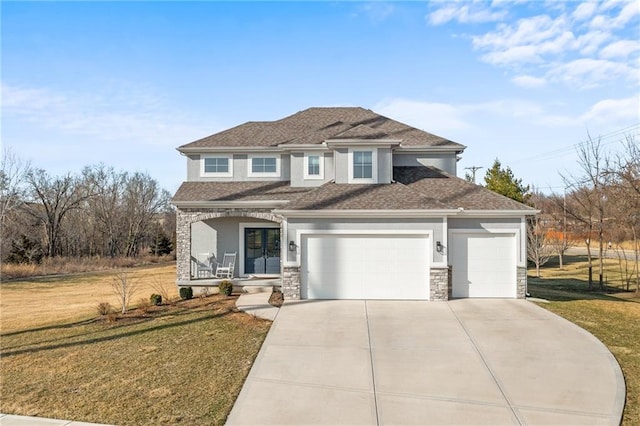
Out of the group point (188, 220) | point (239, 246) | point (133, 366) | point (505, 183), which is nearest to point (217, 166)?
point (188, 220)

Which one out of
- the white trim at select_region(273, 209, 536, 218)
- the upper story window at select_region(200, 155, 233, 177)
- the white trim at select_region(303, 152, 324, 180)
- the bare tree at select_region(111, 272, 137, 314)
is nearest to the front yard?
the bare tree at select_region(111, 272, 137, 314)

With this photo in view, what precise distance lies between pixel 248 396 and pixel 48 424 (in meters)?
2.80

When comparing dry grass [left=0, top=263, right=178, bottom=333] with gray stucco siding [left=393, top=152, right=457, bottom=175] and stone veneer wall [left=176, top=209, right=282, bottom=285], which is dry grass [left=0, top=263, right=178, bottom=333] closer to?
stone veneer wall [left=176, top=209, right=282, bottom=285]

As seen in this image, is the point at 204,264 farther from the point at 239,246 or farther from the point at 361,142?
the point at 361,142

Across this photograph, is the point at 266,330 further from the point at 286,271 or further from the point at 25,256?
the point at 25,256

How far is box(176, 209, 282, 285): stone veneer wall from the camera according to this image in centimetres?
1494

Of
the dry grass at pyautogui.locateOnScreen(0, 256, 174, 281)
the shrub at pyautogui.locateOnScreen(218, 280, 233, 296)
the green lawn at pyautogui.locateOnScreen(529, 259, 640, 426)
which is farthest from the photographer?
the dry grass at pyautogui.locateOnScreen(0, 256, 174, 281)

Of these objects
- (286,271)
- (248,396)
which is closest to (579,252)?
(286,271)

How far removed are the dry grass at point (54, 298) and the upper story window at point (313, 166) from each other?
720 cm

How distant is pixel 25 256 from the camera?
95.7 ft

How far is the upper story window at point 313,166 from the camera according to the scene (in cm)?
1616

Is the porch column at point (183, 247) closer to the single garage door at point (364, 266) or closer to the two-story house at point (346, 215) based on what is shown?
the two-story house at point (346, 215)

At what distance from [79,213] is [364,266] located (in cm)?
3452

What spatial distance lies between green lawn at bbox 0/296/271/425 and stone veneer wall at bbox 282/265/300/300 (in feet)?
7.11
